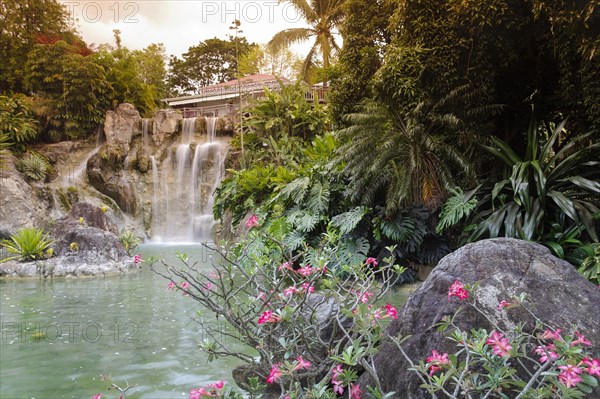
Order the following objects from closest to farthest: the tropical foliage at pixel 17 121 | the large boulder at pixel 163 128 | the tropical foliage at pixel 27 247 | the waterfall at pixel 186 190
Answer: the tropical foliage at pixel 27 247, the tropical foliage at pixel 17 121, the waterfall at pixel 186 190, the large boulder at pixel 163 128

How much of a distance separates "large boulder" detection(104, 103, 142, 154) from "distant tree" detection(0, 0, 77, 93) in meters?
4.01

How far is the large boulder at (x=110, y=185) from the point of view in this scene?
15.3 metres

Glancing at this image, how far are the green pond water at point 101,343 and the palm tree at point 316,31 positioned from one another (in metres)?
14.8

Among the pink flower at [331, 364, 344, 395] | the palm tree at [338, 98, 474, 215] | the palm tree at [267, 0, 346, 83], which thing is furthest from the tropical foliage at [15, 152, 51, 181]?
the pink flower at [331, 364, 344, 395]

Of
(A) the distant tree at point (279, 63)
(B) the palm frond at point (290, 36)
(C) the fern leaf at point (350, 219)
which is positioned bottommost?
(C) the fern leaf at point (350, 219)

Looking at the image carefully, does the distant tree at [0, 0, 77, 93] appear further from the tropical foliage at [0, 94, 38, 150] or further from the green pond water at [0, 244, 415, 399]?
the green pond water at [0, 244, 415, 399]

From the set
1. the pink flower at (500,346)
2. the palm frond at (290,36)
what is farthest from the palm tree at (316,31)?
the pink flower at (500,346)

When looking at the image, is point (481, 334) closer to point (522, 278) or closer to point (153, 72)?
point (522, 278)

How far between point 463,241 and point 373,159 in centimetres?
161

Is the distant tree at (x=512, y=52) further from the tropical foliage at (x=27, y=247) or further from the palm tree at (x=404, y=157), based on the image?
the tropical foliage at (x=27, y=247)

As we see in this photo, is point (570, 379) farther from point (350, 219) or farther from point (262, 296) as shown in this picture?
point (350, 219)

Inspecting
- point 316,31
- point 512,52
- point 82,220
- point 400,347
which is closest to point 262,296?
point 400,347

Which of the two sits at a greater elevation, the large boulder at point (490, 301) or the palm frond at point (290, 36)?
the palm frond at point (290, 36)

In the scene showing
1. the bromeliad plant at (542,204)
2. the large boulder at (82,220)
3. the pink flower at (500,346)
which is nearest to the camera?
the pink flower at (500,346)
